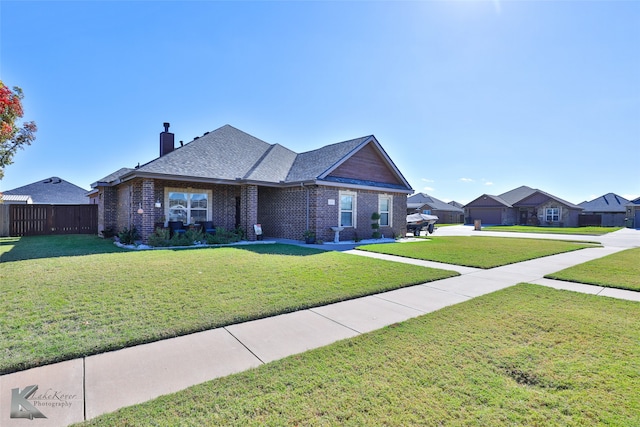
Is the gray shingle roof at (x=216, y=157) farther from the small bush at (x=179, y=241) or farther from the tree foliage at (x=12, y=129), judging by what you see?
the tree foliage at (x=12, y=129)

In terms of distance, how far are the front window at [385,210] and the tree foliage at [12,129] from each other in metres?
16.7

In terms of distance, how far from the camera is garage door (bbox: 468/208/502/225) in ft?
147

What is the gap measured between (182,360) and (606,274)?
1019 cm

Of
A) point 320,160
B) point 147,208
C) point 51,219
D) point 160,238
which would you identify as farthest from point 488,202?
point 51,219

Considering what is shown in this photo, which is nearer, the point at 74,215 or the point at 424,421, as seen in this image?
the point at 424,421

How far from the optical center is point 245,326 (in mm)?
4137

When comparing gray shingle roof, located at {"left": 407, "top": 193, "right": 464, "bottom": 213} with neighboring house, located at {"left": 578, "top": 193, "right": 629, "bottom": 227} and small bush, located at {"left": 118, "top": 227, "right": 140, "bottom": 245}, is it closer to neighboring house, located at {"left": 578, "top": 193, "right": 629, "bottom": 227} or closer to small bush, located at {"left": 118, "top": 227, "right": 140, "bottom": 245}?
neighboring house, located at {"left": 578, "top": 193, "right": 629, "bottom": 227}

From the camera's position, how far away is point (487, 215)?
46156mm

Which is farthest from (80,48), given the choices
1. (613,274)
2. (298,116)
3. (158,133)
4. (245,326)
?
(613,274)

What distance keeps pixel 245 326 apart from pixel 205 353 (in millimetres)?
850

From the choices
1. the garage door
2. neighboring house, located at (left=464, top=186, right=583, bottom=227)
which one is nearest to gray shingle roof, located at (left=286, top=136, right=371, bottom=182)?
neighboring house, located at (left=464, top=186, right=583, bottom=227)

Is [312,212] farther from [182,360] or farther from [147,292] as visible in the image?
[182,360]

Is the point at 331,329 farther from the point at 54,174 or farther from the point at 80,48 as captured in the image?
the point at 54,174

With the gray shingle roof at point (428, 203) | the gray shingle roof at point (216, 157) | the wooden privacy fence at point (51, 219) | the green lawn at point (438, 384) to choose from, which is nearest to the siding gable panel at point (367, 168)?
the gray shingle roof at point (216, 157)
